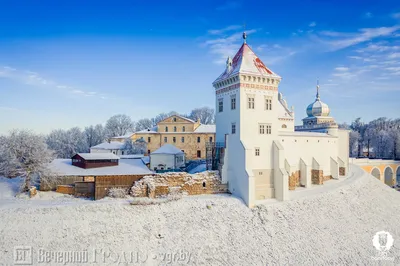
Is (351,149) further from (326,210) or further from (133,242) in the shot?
(133,242)

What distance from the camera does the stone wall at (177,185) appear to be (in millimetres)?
19656

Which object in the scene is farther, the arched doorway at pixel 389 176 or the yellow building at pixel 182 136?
the arched doorway at pixel 389 176

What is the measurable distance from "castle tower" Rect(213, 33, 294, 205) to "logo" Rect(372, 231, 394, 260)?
724 cm

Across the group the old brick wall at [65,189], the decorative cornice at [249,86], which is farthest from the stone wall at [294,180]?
the old brick wall at [65,189]

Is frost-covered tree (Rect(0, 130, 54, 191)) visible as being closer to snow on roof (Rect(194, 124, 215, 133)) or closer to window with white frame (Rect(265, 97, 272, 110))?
window with white frame (Rect(265, 97, 272, 110))

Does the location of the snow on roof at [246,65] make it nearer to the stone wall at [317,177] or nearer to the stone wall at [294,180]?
the stone wall at [294,180]

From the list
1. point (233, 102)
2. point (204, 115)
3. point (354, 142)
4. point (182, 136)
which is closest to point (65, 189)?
point (233, 102)

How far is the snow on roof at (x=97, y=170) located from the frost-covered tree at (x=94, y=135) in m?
36.4

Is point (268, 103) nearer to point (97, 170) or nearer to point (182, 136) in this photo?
point (97, 170)


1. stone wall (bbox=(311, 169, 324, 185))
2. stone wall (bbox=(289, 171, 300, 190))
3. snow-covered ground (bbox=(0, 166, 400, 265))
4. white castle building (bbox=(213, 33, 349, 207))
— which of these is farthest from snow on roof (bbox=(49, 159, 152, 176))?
stone wall (bbox=(311, 169, 324, 185))

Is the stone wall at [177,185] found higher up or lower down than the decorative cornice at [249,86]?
lower down

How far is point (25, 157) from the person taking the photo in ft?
68.5

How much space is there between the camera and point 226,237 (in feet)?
54.3

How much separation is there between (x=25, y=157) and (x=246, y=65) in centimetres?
1794
